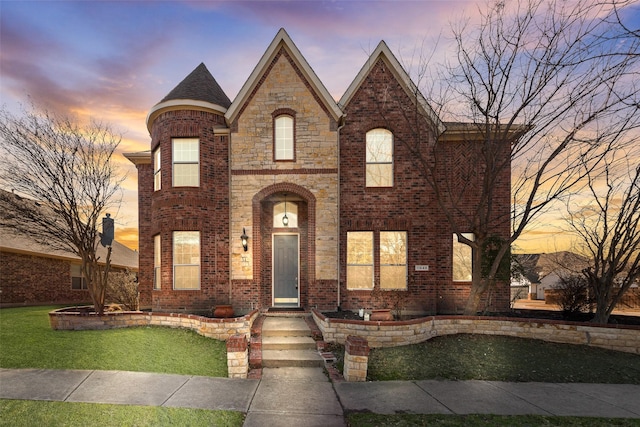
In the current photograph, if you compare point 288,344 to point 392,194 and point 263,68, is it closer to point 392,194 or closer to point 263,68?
point 392,194

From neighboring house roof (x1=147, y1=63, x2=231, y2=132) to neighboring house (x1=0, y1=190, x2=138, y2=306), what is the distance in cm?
1096

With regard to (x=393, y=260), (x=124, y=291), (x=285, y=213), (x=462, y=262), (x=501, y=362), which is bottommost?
(x=501, y=362)

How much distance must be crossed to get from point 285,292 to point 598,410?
8910 millimetres

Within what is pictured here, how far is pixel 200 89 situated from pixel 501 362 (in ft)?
42.4

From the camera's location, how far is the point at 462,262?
1271cm

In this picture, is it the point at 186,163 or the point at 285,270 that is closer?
the point at 186,163

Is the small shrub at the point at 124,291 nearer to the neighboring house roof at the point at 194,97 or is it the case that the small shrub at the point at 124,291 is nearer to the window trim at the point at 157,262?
the window trim at the point at 157,262

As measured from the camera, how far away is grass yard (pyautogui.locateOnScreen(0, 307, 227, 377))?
7035mm

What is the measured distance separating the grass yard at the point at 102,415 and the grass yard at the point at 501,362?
3396 millimetres

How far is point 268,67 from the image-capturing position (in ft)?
40.4

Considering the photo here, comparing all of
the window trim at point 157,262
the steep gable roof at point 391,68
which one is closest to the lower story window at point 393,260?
the steep gable roof at point 391,68

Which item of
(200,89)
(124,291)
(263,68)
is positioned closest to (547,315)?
(263,68)

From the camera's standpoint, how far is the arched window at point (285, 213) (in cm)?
1249

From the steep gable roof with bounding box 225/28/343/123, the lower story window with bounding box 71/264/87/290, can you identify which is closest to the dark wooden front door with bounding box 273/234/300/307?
the steep gable roof with bounding box 225/28/343/123
